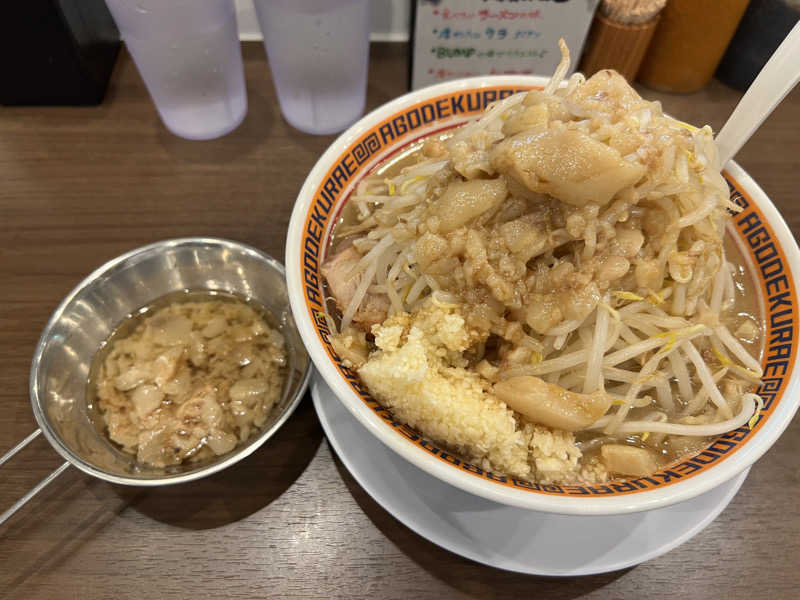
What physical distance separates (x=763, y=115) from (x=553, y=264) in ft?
2.41

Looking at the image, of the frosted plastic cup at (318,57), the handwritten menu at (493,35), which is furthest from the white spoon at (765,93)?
the frosted plastic cup at (318,57)

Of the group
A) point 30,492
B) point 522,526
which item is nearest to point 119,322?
point 30,492

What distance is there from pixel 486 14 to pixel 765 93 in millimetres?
1191

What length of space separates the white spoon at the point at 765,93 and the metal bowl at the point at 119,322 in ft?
4.72

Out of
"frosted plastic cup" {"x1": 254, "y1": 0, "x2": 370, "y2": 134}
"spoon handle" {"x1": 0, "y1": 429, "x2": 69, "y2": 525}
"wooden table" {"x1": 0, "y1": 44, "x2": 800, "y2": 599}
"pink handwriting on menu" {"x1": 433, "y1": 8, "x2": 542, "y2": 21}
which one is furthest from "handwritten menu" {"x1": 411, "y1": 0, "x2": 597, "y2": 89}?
"spoon handle" {"x1": 0, "y1": 429, "x2": 69, "y2": 525}

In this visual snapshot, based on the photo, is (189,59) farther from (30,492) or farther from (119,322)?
(30,492)

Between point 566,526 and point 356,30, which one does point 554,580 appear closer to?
point 566,526

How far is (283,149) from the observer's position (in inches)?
99.0

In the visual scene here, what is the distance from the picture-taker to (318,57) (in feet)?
7.34

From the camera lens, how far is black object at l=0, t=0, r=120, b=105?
7.14 feet

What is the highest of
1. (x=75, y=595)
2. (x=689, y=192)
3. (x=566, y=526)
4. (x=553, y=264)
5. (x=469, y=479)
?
(x=689, y=192)

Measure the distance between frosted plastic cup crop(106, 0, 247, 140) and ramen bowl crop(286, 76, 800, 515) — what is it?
34.9 inches

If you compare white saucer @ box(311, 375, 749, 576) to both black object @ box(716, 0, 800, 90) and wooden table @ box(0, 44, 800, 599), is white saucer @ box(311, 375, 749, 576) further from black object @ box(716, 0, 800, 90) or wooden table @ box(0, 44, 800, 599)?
black object @ box(716, 0, 800, 90)

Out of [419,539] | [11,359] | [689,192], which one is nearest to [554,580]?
[419,539]
